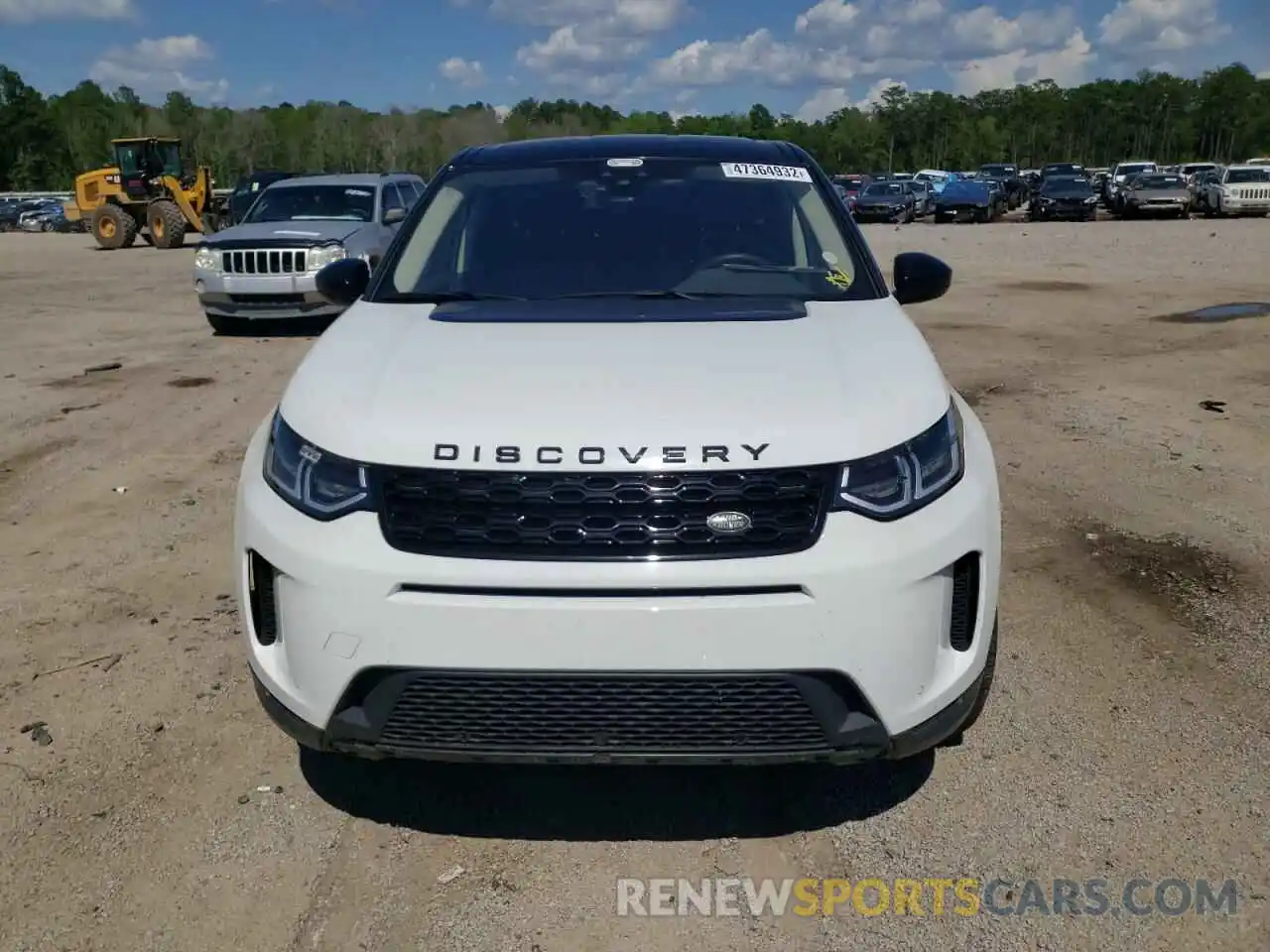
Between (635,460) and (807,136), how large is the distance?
143662 millimetres

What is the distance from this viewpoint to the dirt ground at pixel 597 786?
2.64 m

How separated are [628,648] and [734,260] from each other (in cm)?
180

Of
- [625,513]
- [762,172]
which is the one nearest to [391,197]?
[762,172]

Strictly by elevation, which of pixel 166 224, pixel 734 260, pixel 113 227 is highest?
pixel 734 260

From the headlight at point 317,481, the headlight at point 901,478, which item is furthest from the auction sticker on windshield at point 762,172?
the headlight at point 317,481

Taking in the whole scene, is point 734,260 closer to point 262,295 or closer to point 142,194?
point 262,295

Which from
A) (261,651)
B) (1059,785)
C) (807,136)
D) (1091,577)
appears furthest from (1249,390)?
(807,136)

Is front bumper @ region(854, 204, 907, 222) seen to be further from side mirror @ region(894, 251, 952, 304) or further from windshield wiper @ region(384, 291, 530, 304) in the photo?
windshield wiper @ region(384, 291, 530, 304)

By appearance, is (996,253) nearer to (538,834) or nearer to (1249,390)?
(1249,390)

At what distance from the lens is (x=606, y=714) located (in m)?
2.53

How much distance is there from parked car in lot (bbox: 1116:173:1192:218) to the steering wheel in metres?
35.9

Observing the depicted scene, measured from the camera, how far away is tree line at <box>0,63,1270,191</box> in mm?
113938

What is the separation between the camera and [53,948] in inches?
101

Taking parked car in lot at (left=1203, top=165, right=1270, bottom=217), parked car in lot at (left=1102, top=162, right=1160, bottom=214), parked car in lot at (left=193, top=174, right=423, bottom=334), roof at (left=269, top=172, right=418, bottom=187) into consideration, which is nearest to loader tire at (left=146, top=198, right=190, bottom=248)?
roof at (left=269, top=172, right=418, bottom=187)
